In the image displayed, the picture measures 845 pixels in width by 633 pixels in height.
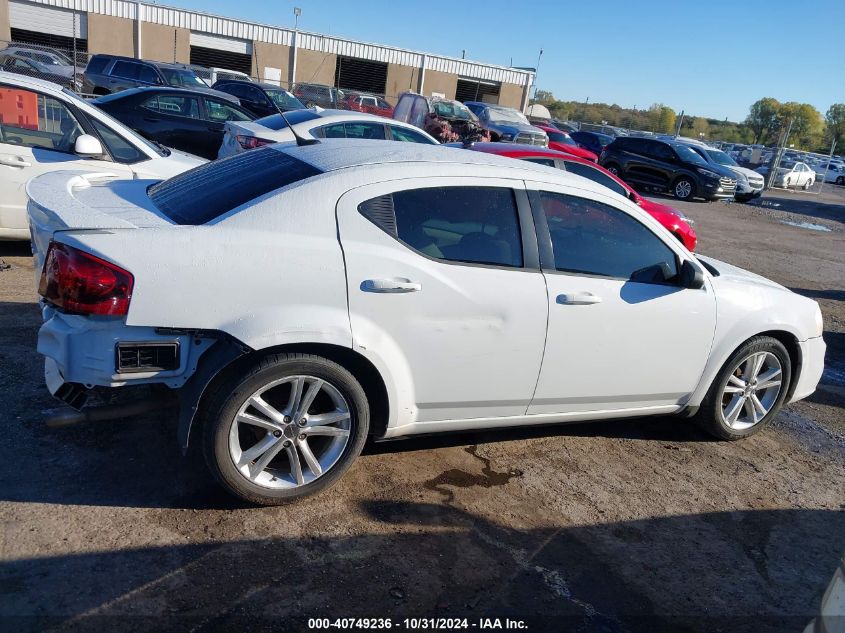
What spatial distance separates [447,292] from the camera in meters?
3.50

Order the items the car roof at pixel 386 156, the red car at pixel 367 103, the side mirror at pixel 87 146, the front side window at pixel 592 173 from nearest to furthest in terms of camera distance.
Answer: the car roof at pixel 386 156 < the side mirror at pixel 87 146 < the front side window at pixel 592 173 < the red car at pixel 367 103

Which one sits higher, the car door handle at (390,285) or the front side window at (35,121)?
the front side window at (35,121)

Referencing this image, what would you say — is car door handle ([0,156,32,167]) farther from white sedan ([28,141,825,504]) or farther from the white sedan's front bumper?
the white sedan's front bumper

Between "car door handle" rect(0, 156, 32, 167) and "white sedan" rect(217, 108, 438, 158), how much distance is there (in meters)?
3.52

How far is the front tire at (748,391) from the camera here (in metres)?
4.58

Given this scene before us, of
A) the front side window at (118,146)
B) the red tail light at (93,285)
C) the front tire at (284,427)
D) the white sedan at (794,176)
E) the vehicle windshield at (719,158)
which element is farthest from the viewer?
the white sedan at (794,176)

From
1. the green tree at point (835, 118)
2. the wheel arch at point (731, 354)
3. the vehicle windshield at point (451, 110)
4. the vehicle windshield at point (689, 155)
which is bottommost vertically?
the wheel arch at point (731, 354)

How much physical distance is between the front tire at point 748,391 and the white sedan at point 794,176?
2971 centimetres

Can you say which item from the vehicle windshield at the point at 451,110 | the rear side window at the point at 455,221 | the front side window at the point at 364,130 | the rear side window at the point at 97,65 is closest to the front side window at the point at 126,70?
the rear side window at the point at 97,65

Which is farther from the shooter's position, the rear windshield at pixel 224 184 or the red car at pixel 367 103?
the red car at pixel 367 103

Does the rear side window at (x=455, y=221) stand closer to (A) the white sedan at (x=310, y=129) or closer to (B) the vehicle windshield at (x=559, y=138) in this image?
(A) the white sedan at (x=310, y=129)

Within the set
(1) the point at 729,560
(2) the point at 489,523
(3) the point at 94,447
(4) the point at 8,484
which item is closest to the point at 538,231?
(2) the point at 489,523

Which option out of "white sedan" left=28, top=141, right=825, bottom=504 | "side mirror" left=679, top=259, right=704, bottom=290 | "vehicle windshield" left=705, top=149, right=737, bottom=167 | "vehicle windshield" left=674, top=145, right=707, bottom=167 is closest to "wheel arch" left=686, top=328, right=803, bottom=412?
"white sedan" left=28, top=141, right=825, bottom=504

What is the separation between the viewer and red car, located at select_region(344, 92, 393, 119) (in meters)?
27.4
